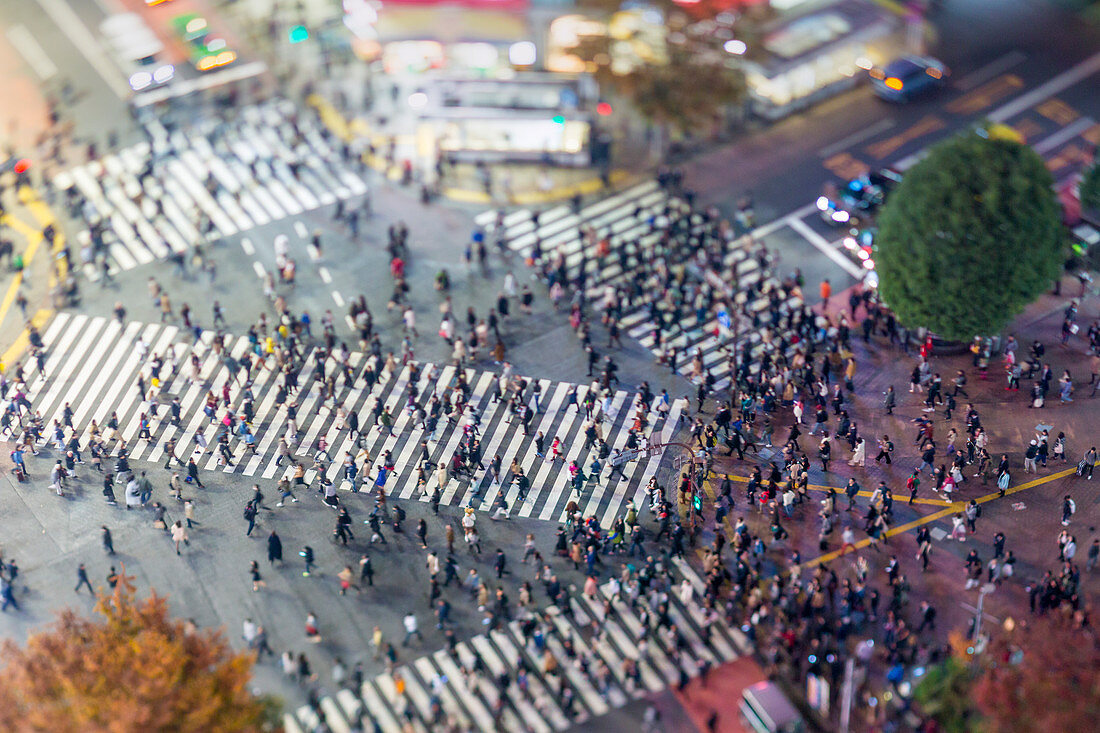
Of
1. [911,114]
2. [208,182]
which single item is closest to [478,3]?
[208,182]

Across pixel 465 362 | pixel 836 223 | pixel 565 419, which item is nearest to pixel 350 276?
pixel 465 362

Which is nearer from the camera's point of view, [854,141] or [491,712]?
[491,712]

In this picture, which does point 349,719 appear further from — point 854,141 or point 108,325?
point 854,141

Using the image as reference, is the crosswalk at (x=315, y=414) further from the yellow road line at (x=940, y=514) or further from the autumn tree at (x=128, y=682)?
the autumn tree at (x=128, y=682)

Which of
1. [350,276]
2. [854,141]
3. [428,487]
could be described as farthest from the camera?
[854,141]

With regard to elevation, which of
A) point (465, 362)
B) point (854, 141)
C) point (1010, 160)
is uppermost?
point (1010, 160)

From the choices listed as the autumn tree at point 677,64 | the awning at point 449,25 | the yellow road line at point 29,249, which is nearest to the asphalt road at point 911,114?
the autumn tree at point 677,64

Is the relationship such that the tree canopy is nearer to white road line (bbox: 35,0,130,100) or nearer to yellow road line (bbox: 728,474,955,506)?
yellow road line (bbox: 728,474,955,506)

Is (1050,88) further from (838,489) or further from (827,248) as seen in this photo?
(838,489)
